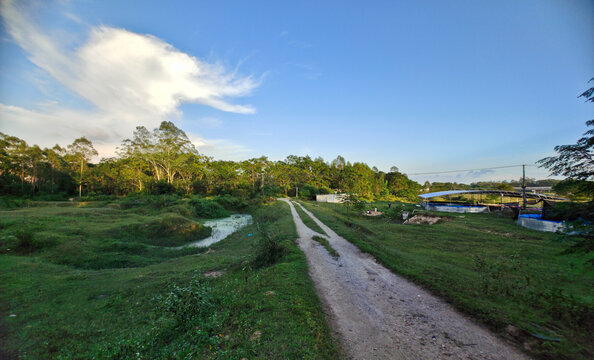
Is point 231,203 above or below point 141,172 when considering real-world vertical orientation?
below

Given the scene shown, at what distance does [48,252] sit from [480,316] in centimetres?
2144

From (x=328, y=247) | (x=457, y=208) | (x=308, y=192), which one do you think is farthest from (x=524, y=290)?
(x=308, y=192)

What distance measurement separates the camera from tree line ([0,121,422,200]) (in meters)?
45.7

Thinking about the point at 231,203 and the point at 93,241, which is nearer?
the point at 93,241

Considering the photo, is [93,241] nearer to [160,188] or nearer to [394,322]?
[394,322]

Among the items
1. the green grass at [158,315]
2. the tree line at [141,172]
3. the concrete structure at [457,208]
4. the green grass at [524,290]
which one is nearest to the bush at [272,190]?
the tree line at [141,172]

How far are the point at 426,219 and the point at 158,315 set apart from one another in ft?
103

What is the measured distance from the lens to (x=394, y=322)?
5.25 metres

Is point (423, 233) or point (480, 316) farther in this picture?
point (423, 233)

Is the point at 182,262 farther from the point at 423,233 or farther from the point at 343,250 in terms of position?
the point at 423,233

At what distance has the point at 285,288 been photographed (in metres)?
6.66

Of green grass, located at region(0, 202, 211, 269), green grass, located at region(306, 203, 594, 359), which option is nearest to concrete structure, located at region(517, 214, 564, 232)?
green grass, located at region(306, 203, 594, 359)

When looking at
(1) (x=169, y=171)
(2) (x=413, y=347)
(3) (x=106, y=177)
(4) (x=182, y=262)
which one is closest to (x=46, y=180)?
(3) (x=106, y=177)

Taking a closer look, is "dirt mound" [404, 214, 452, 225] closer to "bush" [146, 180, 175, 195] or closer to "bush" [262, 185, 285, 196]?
"bush" [262, 185, 285, 196]
